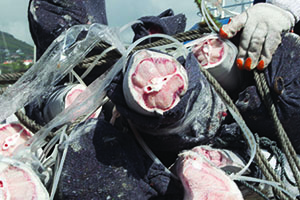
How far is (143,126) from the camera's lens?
1018 mm

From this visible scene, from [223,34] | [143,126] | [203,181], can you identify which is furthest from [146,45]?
[203,181]

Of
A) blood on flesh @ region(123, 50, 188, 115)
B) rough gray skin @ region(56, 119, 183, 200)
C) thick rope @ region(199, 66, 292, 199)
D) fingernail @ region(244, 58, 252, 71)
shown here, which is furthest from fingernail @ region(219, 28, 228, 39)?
rough gray skin @ region(56, 119, 183, 200)

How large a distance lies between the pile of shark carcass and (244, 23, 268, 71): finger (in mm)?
59

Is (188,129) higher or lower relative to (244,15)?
lower

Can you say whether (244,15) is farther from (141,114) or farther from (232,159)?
(141,114)

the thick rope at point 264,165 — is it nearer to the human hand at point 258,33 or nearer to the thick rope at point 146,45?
the human hand at point 258,33

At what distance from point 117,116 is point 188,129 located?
0.78 ft

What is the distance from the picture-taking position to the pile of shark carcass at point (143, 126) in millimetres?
971

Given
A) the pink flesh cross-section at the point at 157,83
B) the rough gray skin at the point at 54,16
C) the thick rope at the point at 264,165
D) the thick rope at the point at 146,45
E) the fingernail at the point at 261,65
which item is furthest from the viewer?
the rough gray skin at the point at 54,16

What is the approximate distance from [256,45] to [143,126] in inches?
22.0

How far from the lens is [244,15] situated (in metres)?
1.37

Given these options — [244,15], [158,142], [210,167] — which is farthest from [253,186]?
[244,15]

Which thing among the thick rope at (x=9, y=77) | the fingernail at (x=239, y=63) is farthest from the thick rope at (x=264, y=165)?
the thick rope at (x=9, y=77)

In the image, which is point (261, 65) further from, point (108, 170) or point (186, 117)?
point (108, 170)
